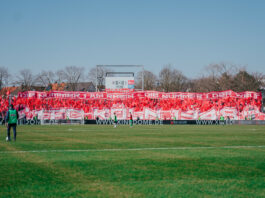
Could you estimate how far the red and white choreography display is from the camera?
57.0 metres

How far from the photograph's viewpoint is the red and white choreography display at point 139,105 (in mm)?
56969

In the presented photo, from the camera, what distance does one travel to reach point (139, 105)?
61.8 m

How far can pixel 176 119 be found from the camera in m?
58.8

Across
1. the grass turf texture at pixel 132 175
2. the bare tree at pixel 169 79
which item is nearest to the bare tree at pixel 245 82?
the bare tree at pixel 169 79

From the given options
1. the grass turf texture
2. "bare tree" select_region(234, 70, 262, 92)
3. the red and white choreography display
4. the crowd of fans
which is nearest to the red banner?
the red and white choreography display

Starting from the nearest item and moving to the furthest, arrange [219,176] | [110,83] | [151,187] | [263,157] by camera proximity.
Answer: [151,187] < [219,176] < [263,157] < [110,83]

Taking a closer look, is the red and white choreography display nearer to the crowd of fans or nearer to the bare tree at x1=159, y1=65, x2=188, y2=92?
the crowd of fans

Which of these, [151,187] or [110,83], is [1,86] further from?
[151,187]

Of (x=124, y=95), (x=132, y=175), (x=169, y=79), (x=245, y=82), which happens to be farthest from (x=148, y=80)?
(x=132, y=175)

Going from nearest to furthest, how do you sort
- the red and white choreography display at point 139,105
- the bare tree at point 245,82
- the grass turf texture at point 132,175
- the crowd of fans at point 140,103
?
1. the grass turf texture at point 132,175
2. the red and white choreography display at point 139,105
3. the crowd of fans at point 140,103
4. the bare tree at point 245,82

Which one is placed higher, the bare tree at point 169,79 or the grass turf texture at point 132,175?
the bare tree at point 169,79

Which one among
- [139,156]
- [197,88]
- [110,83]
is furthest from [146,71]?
[139,156]

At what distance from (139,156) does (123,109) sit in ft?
158

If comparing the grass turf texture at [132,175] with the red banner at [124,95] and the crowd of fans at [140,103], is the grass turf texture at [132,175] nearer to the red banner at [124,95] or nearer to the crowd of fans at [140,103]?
the red banner at [124,95]
